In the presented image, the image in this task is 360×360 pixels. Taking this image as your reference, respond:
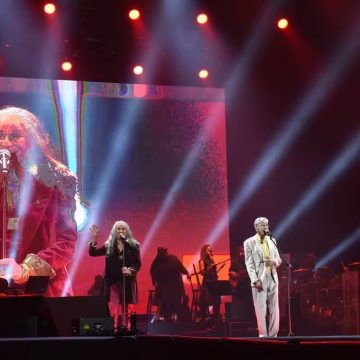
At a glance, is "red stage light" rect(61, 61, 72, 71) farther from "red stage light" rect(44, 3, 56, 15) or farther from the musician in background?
the musician in background

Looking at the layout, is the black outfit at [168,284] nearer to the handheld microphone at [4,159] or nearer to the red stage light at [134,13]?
the handheld microphone at [4,159]

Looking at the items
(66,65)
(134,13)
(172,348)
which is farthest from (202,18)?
(172,348)

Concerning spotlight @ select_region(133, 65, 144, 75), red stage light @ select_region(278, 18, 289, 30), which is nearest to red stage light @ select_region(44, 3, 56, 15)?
spotlight @ select_region(133, 65, 144, 75)

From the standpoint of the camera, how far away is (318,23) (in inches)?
543

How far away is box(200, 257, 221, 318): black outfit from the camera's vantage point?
13.2 m

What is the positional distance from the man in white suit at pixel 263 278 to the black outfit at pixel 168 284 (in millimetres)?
3425

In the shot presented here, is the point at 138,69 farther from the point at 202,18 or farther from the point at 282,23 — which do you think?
the point at 282,23

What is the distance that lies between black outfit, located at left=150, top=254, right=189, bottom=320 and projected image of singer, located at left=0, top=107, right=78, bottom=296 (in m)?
1.58

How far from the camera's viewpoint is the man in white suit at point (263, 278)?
987 centimetres

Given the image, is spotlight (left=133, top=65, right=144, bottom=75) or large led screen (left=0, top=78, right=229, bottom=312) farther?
spotlight (left=133, top=65, right=144, bottom=75)

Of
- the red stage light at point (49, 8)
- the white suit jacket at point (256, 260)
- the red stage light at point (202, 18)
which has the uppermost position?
the red stage light at point (202, 18)

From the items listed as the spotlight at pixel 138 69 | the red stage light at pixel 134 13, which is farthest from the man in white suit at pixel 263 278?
the spotlight at pixel 138 69

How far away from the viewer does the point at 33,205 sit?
12.9 metres

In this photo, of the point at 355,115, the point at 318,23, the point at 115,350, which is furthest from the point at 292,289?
the point at 115,350
